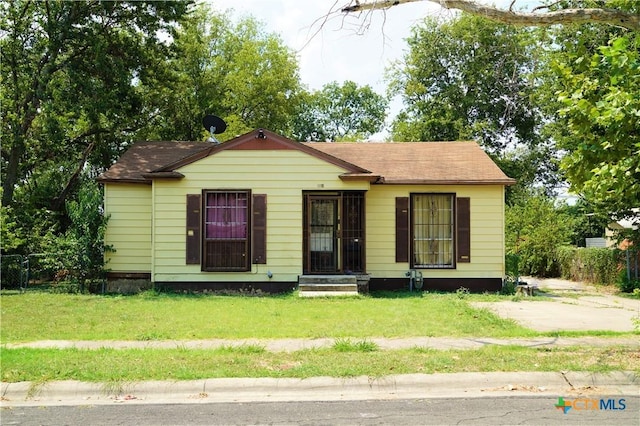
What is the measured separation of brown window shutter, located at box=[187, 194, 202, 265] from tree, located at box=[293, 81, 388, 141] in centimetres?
4455

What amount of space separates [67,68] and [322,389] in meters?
18.4

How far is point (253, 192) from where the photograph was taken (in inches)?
655

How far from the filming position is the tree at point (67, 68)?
→ 2103 centimetres

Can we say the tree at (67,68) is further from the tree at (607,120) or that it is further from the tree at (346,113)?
the tree at (346,113)

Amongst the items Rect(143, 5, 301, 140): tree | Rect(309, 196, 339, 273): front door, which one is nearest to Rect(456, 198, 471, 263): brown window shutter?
Rect(309, 196, 339, 273): front door

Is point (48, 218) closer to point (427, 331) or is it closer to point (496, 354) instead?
point (427, 331)

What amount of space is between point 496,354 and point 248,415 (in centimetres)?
372

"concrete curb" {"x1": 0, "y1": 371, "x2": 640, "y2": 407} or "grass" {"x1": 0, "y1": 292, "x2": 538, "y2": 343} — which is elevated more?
"grass" {"x1": 0, "y1": 292, "x2": 538, "y2": 343}

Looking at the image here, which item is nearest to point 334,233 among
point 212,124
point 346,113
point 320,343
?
point 212,124

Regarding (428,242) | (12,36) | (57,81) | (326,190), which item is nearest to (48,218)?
(57,81)

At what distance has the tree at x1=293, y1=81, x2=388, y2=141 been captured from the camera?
61.4 metres

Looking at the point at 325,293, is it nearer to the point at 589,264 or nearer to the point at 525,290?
the point at 525,290

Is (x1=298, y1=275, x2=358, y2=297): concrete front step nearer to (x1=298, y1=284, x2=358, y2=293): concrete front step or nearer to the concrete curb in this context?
(x1=298, y1=284, x2=358, y2=293): concrete front step

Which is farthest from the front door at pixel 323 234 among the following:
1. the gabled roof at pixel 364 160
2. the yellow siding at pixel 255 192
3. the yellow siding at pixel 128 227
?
the yellow siding at pixel 128 227
